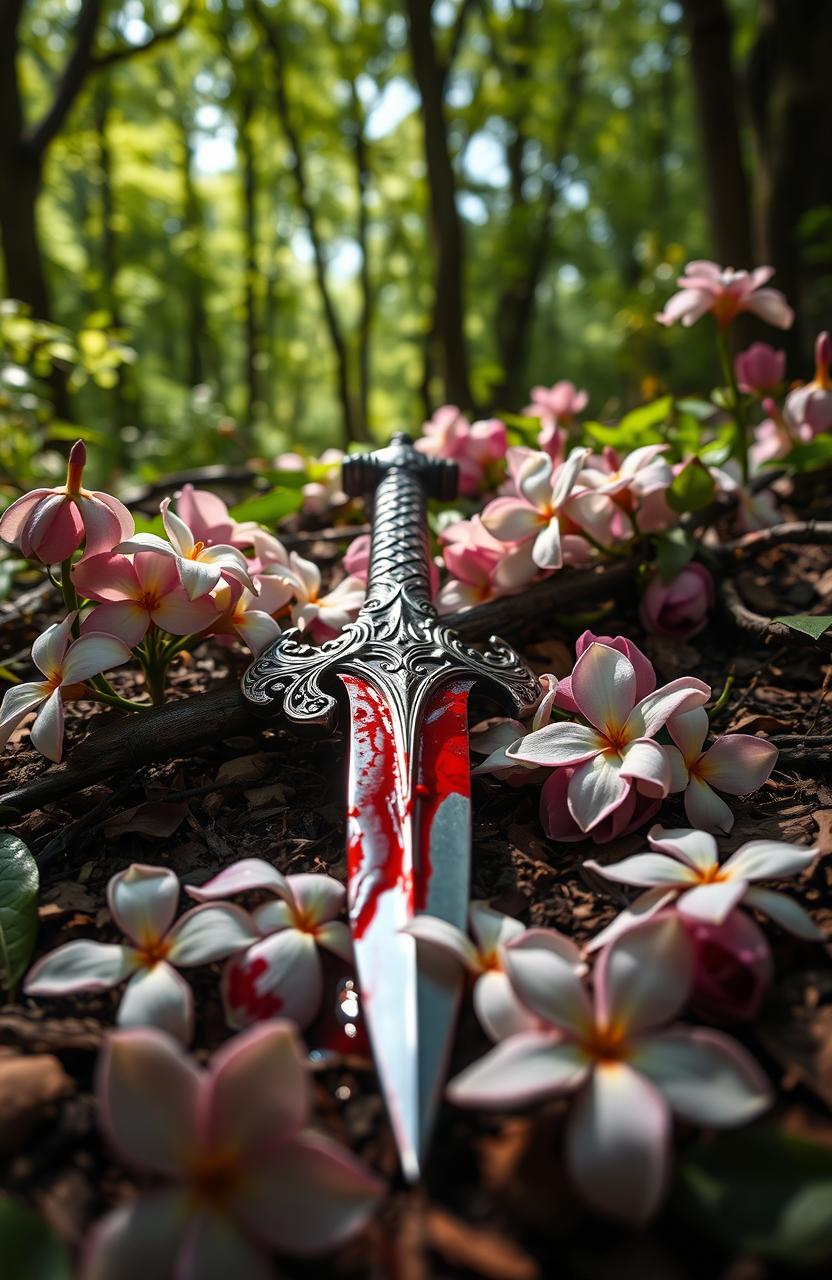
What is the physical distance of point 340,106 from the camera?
10562mm

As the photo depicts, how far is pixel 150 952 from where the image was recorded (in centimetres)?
82

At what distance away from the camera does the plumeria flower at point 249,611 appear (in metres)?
1.22

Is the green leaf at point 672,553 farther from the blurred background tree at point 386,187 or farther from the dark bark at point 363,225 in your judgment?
the dark bark at point 363,225

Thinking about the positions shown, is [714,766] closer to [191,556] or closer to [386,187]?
[191,556]

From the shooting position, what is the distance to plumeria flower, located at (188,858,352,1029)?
0.79 metres

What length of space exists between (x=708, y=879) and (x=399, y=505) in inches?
37.9

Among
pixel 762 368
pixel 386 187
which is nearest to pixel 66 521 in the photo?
pixel 762 368

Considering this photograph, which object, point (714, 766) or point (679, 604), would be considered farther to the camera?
point (679, 604)

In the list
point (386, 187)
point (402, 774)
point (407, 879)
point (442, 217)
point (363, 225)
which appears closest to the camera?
point (407, 879)

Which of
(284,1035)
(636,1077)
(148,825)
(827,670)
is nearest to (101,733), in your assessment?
(148,825)

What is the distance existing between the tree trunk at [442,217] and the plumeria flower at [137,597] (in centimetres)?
346

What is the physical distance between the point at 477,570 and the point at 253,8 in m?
9.09

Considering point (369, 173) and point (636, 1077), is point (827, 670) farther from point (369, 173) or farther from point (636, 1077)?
point (369, 173)

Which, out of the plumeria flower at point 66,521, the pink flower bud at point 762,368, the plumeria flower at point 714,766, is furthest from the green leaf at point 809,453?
the plumeria flower at point 66,521
